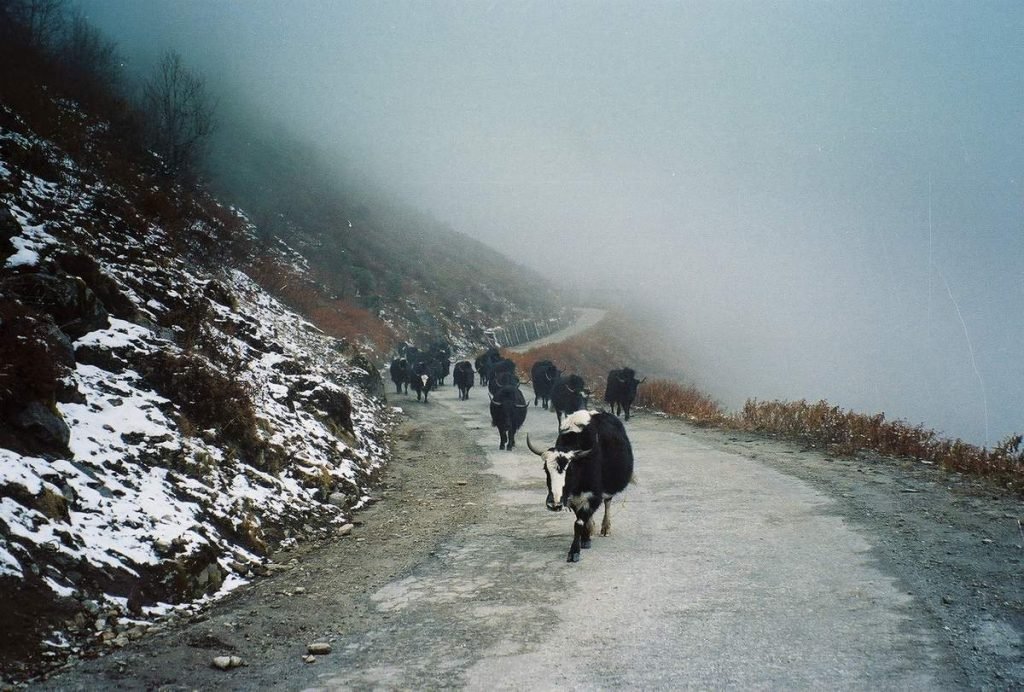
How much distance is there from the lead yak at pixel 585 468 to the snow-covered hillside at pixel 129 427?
12.4 feet

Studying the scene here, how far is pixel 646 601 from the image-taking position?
254 inches

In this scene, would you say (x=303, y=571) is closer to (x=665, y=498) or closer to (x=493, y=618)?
(x=493, y=618)

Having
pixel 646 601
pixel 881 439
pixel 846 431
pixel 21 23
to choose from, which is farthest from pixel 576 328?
pixel 646 601

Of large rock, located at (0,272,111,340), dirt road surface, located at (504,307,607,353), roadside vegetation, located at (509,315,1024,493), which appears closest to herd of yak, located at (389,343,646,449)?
roadside vegetation, located at (509,315,1024,493)

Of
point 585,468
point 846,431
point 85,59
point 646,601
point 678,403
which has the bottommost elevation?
point 646,601

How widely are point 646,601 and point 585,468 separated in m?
2.17

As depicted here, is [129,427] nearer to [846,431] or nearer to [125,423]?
[125,423]

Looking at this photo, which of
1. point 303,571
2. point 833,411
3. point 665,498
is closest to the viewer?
point 303,571

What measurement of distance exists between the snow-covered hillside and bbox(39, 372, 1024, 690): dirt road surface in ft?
2.14

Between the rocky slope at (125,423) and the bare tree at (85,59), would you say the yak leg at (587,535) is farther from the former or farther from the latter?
the bare tree at (85,59)

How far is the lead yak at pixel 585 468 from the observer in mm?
7902

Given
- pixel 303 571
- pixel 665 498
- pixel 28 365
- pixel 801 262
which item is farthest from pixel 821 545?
pixel 801 262

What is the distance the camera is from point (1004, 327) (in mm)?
117938

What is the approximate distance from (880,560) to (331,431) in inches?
396
